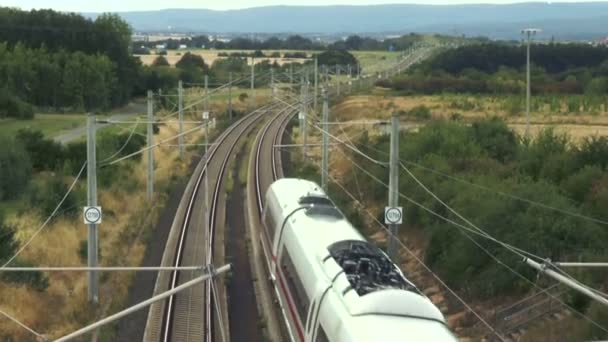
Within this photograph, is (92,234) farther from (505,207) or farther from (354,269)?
(505,207)

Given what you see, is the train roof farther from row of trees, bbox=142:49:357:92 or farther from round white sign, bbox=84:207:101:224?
row of trees, bbox=142:49:357:92

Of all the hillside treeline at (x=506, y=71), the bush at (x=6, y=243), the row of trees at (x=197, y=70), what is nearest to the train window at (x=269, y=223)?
the bush at (x=6, y=243)

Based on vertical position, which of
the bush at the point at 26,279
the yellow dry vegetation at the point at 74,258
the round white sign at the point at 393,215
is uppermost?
the round white sign at the point at 393,215

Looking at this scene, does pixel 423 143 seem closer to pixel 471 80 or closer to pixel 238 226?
pixel 238 226

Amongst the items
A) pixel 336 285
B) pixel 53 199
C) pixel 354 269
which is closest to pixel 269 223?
pixel 354 269

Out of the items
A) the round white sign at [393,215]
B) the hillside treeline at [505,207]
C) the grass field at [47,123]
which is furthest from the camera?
the grass field at [47,123]

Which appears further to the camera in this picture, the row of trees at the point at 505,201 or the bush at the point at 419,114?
the bush at the point at 419,114

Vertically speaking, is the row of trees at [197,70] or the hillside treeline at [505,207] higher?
the row of trees at [197,70]

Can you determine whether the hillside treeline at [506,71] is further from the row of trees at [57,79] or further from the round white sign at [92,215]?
the round white sign at [92,215]
